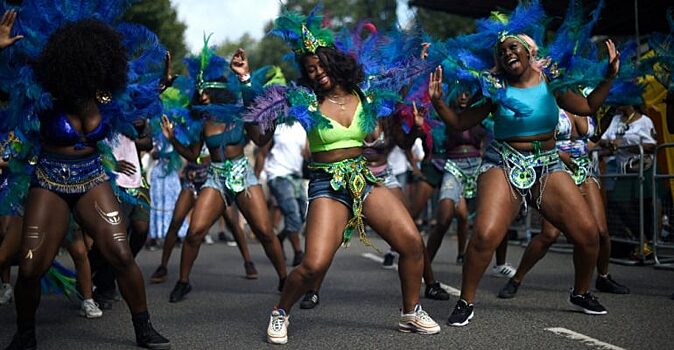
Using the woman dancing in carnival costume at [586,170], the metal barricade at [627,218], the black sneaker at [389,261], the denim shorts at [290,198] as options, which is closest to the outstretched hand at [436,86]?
the woman dancing in carnival costume at [586,170]

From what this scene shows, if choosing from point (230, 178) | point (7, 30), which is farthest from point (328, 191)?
point (7, 30)

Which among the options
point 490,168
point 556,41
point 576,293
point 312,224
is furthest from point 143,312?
point 556,41

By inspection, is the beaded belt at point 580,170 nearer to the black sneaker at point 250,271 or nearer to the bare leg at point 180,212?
the black sneaker at point 250,271

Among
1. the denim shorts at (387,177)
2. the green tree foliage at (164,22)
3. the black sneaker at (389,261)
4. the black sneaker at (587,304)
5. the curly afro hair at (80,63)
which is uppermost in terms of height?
the green tree foliage at (164,22)

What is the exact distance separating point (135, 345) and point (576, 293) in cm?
314

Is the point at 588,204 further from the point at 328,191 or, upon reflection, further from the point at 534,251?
the point at 328,191

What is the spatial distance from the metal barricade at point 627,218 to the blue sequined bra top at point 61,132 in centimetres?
609

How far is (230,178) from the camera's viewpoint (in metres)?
6.88

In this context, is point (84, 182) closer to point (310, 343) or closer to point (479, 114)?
point (310, 343)

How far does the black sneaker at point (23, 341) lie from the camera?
4.66m

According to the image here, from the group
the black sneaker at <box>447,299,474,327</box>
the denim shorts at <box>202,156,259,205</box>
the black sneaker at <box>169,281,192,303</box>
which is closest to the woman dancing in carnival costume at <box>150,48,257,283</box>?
the denim shorts at <box>202,156,259,205</box>

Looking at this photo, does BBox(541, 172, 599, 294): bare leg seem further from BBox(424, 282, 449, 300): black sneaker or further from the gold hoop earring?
the gold hoop earring

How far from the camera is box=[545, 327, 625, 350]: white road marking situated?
448 cm

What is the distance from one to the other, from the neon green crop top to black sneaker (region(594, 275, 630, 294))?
2789mm
